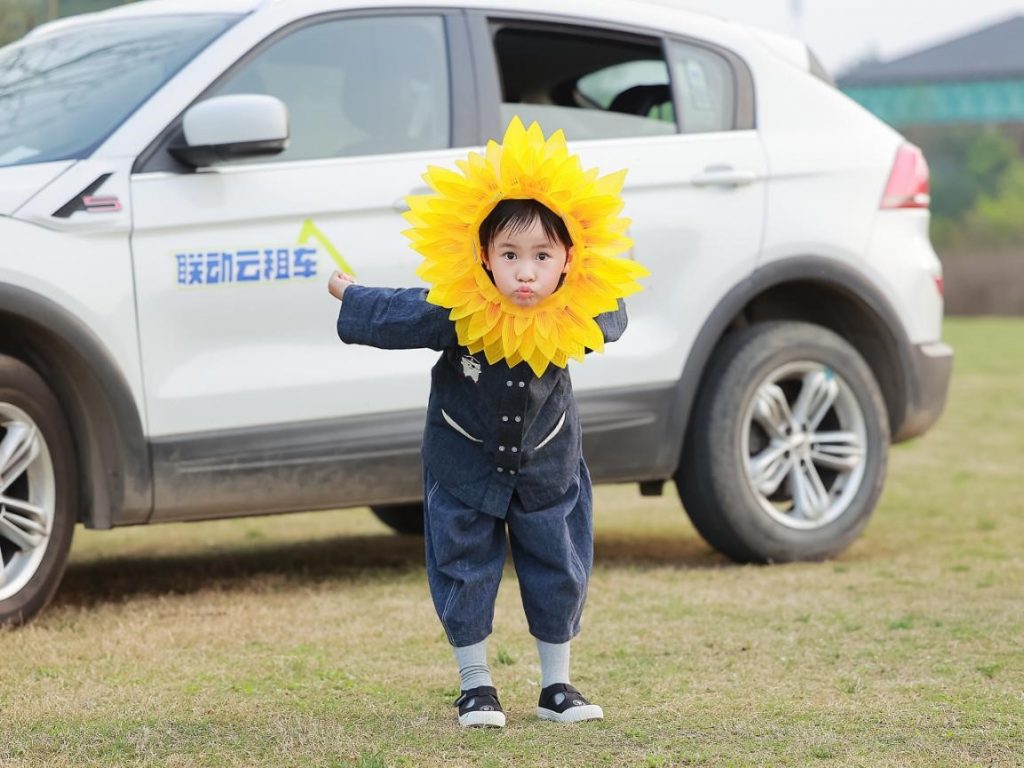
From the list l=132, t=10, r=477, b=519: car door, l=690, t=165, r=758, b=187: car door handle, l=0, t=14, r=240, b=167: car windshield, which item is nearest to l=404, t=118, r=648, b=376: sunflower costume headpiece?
l=132, t=10, r=477, b=519: car door

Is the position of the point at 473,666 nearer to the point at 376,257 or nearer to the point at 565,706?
the point at 565,706

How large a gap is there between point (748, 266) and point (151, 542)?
289cm

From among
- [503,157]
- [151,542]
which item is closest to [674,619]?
[503,157]

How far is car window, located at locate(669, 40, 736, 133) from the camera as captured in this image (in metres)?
5.93

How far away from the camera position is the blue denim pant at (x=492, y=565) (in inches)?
147

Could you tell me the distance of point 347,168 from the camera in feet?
17.2

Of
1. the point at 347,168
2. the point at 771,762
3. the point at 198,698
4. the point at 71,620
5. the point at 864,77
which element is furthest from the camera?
the point at 864,77

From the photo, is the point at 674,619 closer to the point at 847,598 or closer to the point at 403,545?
the point at 847,598

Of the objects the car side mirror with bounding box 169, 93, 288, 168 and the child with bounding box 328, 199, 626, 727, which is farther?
the car side mirror with bounding box 169, 93, 288, 168

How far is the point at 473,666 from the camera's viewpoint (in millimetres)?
3756

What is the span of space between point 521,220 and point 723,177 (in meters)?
2.39

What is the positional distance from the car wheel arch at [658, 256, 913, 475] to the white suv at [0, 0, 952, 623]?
11mm

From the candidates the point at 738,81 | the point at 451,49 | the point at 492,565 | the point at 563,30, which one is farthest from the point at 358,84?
the point at 492,565

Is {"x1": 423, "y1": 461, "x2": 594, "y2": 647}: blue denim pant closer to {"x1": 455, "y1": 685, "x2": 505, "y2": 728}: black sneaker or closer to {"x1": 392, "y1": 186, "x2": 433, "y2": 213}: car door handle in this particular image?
{"x1": 455, "y1": 685, "x2": 505, "y2": 728}: black sneaker
